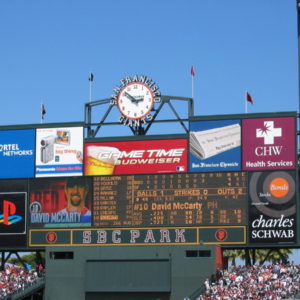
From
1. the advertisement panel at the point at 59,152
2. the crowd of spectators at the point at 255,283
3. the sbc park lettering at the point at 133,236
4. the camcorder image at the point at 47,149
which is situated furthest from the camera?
the camcorder image at the point at 47,149

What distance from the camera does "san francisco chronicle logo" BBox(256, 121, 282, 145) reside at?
1880 inches

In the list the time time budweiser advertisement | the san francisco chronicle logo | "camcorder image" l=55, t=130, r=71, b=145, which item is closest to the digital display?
the time time budweiser advertisement

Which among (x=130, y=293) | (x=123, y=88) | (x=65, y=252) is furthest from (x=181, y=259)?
(x=123, y=88)

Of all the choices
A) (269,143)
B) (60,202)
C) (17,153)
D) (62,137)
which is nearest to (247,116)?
(269,143)

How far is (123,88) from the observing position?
167ft

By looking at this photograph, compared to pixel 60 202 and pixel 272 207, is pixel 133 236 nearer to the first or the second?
pixel 60 202

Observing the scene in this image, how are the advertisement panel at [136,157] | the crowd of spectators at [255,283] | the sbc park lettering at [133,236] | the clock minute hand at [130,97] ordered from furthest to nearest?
the clock minute hand at [130,97] → the advertisement panel at [136,157] → the sbc park lettering at [133,236] → the crowd of spectators at [255,283]

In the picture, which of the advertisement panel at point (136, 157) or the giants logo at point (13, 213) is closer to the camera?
the advertisement panel at point (136, 157)

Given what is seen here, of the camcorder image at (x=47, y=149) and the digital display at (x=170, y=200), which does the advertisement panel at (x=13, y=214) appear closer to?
the camcorder image at (x=47, y=149)

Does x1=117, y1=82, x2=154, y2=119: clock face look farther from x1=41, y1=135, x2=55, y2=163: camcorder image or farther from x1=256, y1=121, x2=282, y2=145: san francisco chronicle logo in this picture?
x1=256, y1=121, x2=282, y2=145: san francisco chronicle logo

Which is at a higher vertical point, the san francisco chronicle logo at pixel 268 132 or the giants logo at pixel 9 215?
the san francisco chronicle logo at pixel 268 132

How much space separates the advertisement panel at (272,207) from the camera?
4706 cm

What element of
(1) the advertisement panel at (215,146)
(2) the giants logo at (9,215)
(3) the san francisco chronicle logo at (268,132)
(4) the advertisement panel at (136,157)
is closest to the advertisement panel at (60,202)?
(2) the giants logo at (9,215)

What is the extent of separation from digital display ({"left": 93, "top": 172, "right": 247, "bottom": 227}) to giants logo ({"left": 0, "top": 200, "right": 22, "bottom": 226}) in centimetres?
505
